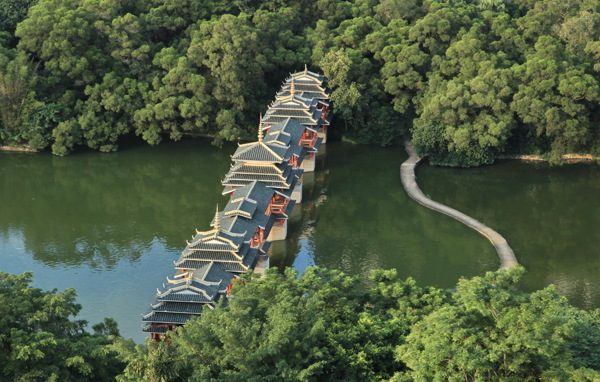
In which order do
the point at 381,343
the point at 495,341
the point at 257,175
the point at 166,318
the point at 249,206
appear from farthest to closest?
1. the point at 257,175
2. the point at 249,206
3. the point at 166,318
4. the point at 381,343
5. the point at 495,341

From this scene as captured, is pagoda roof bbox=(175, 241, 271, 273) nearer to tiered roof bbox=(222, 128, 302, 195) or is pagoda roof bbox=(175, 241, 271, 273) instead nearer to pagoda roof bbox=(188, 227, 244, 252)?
pagoda roof bbox=(188, 227, 244, 252)

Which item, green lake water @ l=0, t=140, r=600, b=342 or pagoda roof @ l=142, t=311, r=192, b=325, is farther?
green lake water @ l=0, t=140, r=600, b=342

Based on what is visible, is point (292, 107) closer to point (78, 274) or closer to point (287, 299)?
point (78, 274)

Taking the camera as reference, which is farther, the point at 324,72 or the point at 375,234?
the point at 324,72

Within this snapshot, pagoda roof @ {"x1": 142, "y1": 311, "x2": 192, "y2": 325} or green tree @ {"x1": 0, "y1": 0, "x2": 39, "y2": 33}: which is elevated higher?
green tree @ {"x1": 0, "y1": 0, "x2": 39, "y2": 33}

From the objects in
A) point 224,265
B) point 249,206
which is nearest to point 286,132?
point 249,206

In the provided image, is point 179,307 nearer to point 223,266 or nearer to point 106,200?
point 223,266

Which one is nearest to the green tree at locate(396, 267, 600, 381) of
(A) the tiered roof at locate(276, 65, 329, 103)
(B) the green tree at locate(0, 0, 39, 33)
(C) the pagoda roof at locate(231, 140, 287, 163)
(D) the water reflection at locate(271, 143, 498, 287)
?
(D) the water reflection at locate(271, 143, 498, 287)
